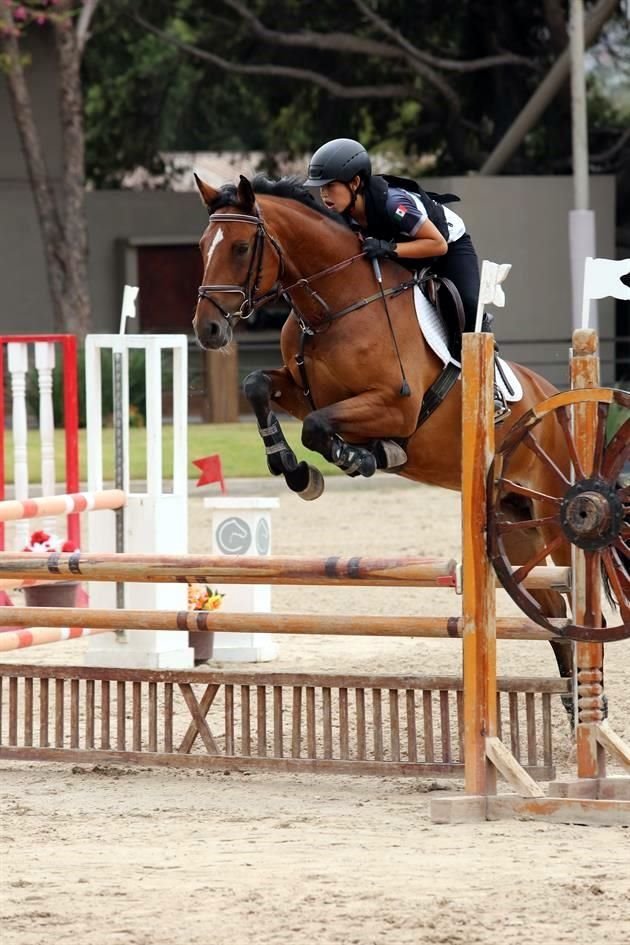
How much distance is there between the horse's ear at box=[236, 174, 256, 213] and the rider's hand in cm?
41

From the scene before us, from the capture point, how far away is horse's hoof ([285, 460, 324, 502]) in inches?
197

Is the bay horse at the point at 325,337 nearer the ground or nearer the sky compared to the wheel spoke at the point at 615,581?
nearer the sky

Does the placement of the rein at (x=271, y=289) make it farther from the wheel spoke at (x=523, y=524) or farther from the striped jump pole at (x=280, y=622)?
the wheel spoke at (x=523, y=524)

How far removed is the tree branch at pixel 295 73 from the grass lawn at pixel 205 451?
514 centimetres

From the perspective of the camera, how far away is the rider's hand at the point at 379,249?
5.12m

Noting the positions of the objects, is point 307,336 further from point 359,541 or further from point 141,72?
point 141,72

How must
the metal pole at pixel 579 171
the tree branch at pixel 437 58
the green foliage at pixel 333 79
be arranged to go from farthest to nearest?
the green foliage at pixel 333 79
the tree branch at pixel 437 58
the metal pole at pixel 579 171

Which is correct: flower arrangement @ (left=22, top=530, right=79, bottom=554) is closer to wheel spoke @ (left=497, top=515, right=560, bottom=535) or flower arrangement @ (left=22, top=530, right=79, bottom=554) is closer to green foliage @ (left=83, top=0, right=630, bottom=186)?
wheel spoke @ (left=497, top=515, right=560, bottom=535)

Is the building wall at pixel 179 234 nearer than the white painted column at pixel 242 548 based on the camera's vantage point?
No

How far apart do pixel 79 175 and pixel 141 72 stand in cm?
461

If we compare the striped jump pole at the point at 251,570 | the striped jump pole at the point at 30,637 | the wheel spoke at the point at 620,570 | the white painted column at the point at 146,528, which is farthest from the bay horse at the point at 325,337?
the white painted column at the point at 146,528

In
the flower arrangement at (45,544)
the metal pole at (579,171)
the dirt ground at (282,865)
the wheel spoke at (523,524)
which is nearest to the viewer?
the dirt ground at (282,865)

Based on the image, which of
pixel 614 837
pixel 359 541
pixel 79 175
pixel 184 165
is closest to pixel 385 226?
pixel 614 837

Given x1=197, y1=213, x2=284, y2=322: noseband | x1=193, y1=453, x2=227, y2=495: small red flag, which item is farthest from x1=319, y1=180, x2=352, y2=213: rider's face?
x1=193, y1=453, x2=227, y2=495: small red flag
